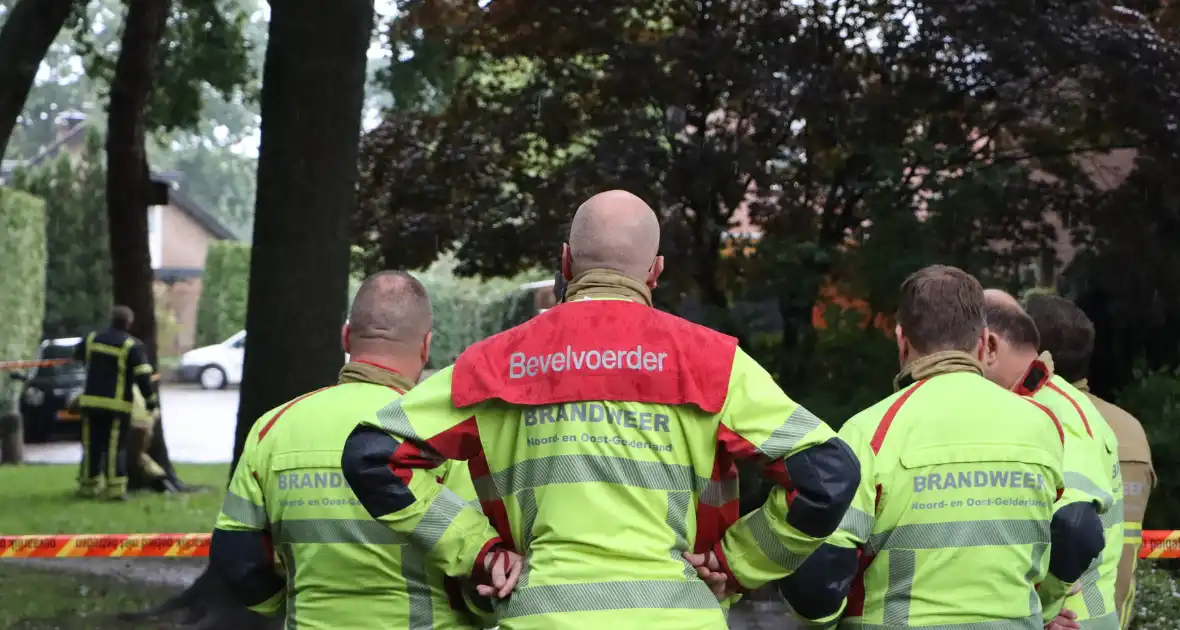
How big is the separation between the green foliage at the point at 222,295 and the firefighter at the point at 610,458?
44.4m

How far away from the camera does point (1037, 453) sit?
3594 millimetres

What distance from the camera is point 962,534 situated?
11.7 feet

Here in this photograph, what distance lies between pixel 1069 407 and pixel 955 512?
0.84 metres

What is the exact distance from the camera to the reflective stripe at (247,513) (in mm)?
3887

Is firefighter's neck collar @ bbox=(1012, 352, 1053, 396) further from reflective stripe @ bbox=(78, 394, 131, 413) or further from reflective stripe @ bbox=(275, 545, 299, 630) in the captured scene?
reflective stripe @ bbox=(78, 394, 131, 413)

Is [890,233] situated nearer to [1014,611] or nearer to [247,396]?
[247,396]

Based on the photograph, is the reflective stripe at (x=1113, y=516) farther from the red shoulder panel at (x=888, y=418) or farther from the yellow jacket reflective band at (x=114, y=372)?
the yellow jacket reflective band at (x=114, y=372)

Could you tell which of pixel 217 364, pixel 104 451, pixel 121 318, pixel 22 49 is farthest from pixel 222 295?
pixel 22 49

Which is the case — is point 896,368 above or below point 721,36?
below

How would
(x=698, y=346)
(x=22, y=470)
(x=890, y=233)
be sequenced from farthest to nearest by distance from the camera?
(x=22, y=470)
(x=890, y=233)
(x=698, y=346)

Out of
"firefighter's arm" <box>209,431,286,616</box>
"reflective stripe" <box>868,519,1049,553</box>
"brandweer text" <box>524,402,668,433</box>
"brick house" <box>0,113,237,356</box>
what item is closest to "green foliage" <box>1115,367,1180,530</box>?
Answer: "reflective stripe" <box>868,519,1049,553</box>

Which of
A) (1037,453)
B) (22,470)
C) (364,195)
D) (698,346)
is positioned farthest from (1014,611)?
(22,470)

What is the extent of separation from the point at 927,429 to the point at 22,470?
56.0ft

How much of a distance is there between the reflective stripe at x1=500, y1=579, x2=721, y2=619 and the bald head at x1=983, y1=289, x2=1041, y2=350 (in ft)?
5.55
